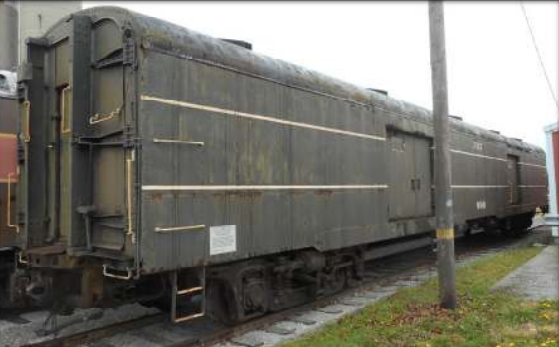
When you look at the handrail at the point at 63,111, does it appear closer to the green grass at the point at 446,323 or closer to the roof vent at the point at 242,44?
the roof vent at the point at 242,44

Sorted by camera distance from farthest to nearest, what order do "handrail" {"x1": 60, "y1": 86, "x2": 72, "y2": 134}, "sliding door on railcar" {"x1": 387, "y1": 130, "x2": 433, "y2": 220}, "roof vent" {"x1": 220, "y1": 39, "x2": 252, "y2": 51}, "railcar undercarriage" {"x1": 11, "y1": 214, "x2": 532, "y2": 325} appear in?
1. "sliding door on railcar" {"x1": 387, "y1": 130, "x2": 433, "y2": 220}
2. "roof vent" {"x1": 220, "y1": 39, "x2": 252, "y2": 51}
3. "handrail" {"x1": 60, "y1": 86, "x2": 72, "y2": 134}
4. "railcar undercarriage" {"x1": 11, "y1": 214, "x2": 532, "y2": 325}

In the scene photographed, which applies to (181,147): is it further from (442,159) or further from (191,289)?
(442,159)

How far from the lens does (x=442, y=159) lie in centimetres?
778

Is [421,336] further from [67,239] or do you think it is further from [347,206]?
[67,239]

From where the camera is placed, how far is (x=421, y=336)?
245 inches

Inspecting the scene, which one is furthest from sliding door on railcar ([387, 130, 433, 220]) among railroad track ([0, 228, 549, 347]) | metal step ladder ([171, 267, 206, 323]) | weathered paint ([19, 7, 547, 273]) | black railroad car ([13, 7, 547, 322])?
metal step ladder ([171, 267, 206, 323])

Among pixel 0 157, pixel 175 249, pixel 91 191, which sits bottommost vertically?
pixel 175 249

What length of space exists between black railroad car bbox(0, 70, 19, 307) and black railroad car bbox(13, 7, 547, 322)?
1.46 m

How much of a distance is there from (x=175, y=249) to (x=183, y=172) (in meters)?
0.83

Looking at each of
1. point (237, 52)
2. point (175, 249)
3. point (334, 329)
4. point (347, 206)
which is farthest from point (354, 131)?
point (175, 249)

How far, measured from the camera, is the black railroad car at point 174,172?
5.37 m

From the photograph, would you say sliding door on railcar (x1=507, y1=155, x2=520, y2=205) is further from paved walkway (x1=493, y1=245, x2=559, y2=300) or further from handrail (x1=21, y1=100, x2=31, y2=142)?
handrail (x1=21, y1=100, x2=31, y2=142)

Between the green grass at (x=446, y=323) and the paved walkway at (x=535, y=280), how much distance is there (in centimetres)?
45

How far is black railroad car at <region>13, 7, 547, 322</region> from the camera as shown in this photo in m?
5.37
